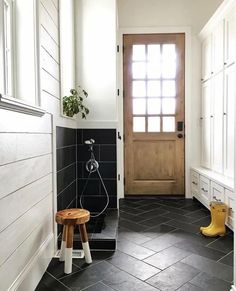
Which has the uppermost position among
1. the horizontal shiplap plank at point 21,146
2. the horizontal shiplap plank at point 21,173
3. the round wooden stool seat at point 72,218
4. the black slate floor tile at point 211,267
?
the horizontal shiplap plank at point 21,146

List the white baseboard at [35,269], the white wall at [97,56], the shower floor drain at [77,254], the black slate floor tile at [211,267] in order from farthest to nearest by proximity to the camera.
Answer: the white wall at [97,56] < the shower floor drain at [77,254] < the black slate floor tile at [211,267] < the white baseboard at [35,269]

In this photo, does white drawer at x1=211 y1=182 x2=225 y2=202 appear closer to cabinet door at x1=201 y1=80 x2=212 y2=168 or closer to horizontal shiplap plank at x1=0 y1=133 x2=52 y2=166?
cabinet door at x1=201 y1=80 x2=212 y2=168

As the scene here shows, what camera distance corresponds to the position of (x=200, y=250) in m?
2.30

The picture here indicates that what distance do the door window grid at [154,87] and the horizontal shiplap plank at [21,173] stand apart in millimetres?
2388

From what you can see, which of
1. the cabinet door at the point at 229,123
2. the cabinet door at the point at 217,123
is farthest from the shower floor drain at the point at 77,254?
the cabinet door at the point at 217,123

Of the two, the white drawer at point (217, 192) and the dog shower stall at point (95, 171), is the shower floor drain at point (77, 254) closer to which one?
the dog shower stall at point (95, 171)

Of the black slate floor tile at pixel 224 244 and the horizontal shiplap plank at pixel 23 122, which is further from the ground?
the horizontal shiplap plank at pixel 23 122

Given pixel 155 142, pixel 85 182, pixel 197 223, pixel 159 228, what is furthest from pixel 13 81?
pixel 155 142

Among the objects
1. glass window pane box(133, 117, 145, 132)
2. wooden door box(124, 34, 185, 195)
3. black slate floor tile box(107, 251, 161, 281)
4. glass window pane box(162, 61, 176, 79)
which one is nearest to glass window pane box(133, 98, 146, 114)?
wooden door box(124, 34, 185, 195)

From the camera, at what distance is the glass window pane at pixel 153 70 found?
4.18 metres

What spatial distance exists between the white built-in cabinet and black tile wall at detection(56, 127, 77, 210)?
153 centimetres

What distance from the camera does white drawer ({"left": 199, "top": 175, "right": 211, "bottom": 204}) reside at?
328 cm

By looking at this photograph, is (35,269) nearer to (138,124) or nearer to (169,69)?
(138,124)

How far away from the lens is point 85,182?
10.5 ft
